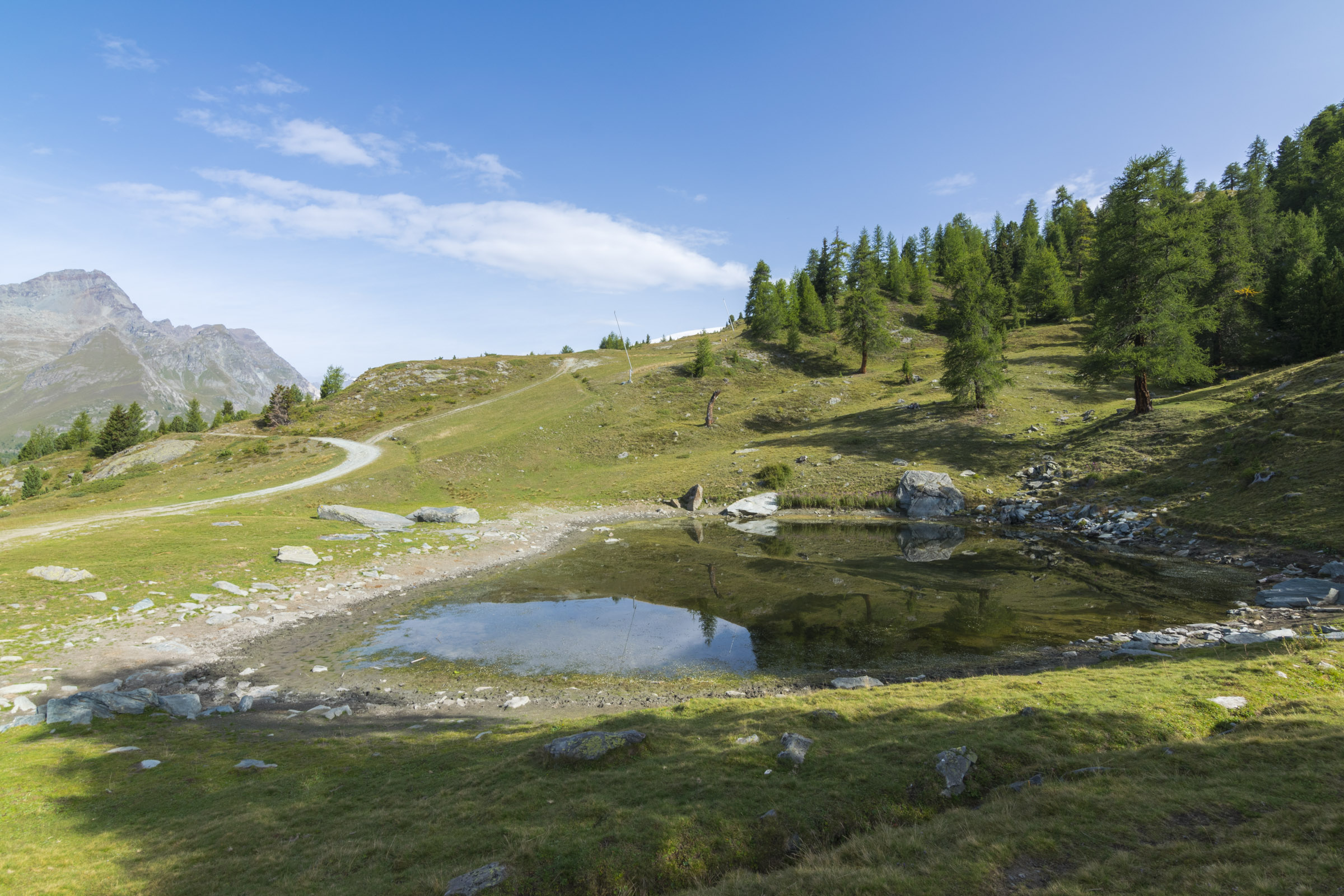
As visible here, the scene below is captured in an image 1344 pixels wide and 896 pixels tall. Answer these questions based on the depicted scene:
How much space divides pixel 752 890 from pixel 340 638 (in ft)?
59.6

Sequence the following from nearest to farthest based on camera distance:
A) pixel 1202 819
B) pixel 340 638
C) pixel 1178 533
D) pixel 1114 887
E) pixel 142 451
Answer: pixel 1114 887 → pixel 1202 819 → pixel 340 638 → pixel 1178 533 → pixel 142 451

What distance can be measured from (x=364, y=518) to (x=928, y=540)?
34.1 m

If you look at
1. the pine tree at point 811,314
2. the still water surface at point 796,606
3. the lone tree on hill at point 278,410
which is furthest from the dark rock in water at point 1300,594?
the lone tree on hill at point 278,410

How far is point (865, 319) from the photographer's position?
7700 cm

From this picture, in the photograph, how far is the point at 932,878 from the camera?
5258mm

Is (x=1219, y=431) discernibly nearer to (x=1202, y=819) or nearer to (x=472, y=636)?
(x=1202, y=819)

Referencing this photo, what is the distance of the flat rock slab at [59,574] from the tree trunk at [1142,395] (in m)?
58.3

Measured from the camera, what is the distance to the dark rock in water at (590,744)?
8.91 metres

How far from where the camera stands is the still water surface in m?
16.5

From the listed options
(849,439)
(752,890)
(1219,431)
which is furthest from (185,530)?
(1219,431)

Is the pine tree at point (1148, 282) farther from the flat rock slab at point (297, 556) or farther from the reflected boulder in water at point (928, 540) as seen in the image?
the flat rock slab at point (297, 556)

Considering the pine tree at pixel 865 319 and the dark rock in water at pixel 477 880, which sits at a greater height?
the pine tree at pixel 865 319

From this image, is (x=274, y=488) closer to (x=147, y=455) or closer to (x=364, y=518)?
(x=364, y=518)

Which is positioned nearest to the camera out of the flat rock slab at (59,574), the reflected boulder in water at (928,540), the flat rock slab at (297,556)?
the flat rock slab at (59,574)
